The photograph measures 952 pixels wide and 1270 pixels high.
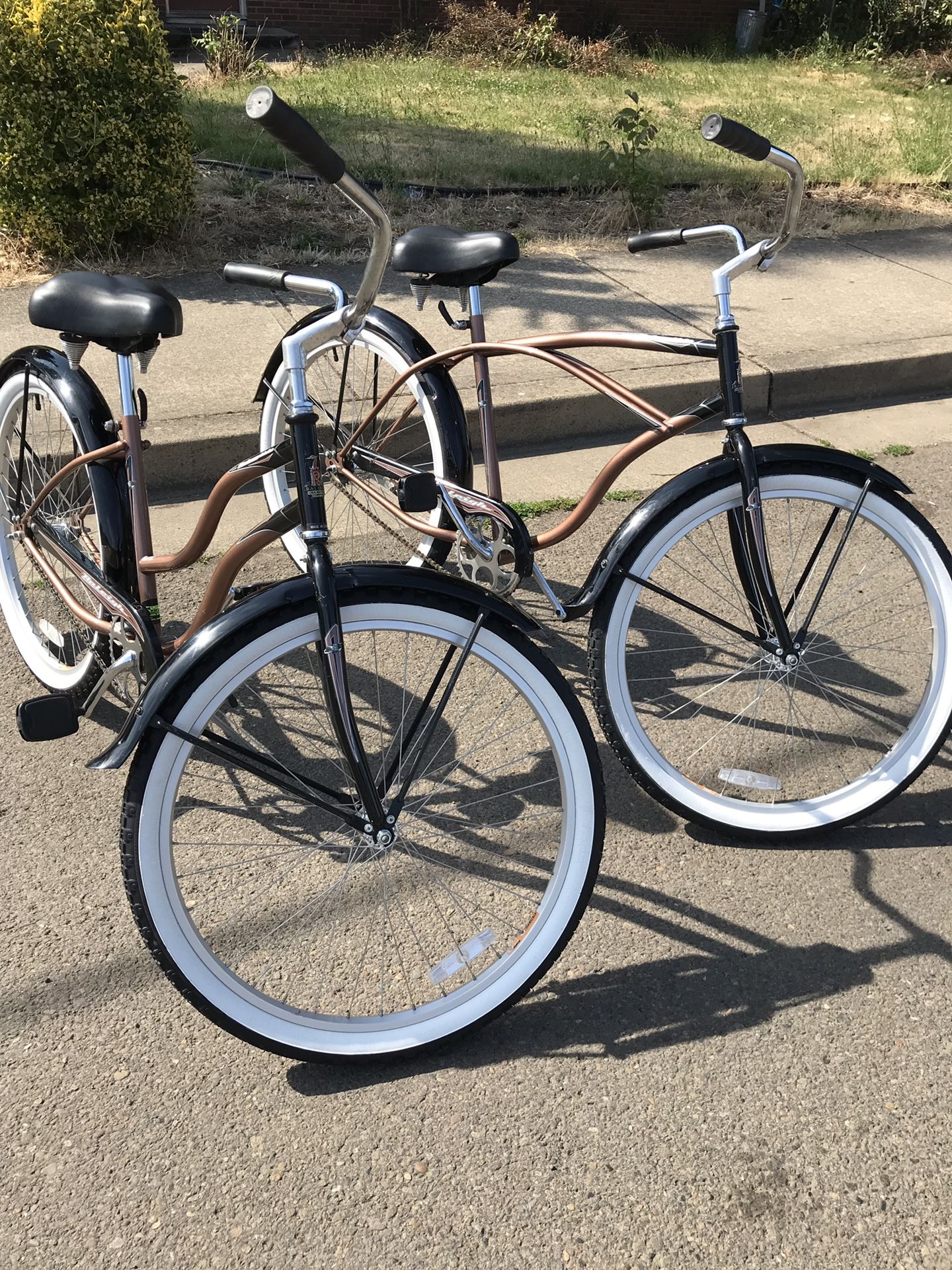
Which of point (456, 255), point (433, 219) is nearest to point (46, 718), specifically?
point (456, 255)

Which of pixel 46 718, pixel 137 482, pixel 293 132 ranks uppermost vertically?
pixel 293 132

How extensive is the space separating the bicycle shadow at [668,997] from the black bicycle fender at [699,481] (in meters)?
0.76

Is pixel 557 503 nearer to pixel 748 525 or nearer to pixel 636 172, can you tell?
pixel 748 525

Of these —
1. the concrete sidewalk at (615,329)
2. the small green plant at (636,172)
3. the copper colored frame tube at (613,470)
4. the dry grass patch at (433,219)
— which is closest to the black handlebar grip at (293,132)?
the copper colored frame tube at (613,470)

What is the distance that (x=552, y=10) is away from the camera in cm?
1467

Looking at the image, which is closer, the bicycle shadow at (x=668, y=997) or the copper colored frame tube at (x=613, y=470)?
the bicycle shadow at (x=668, y=997)

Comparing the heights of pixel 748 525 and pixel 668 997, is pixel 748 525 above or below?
above

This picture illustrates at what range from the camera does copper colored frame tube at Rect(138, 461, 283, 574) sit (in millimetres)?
2459

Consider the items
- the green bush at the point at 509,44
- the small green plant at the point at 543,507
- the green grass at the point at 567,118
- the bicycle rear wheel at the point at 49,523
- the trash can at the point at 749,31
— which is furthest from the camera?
the trash can at the point at 749,31

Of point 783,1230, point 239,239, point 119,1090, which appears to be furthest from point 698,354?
point 239,239

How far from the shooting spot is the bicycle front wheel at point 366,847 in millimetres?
2080

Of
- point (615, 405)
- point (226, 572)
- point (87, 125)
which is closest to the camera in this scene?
point (226, 572)

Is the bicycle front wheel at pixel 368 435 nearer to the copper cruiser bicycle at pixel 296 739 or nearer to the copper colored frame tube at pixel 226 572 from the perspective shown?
the copper colored frame tube at pixel 226 572

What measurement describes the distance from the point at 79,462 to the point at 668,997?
73.3 inches
